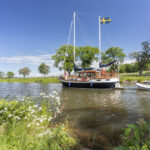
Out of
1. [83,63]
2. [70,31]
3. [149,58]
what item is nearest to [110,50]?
[149,58]

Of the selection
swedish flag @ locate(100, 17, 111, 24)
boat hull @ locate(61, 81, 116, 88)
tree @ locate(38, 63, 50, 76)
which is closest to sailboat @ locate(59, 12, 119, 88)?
boat hull @ locate(61, 81, 116, 88)

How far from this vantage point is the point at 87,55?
130ft

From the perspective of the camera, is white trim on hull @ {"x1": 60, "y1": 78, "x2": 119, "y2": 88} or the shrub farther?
white trim on hull @ {"x1": 60, "y1": 78, "x2": 119, "y2": 88}

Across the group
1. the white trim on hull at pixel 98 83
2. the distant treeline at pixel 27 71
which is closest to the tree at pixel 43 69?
the distant treeline at pixel 27 71

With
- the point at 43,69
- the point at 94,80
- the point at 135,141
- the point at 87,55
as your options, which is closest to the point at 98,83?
the point at 94,80

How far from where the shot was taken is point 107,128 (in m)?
4.85

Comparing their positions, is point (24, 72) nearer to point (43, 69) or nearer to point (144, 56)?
point (43, 69)

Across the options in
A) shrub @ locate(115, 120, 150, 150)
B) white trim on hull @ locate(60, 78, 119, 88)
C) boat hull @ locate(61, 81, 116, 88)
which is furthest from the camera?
boat hull @ locate(61, 81, 116, 88)

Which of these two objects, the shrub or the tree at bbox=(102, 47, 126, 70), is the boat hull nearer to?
the shrub

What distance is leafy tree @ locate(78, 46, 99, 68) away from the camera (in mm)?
40406

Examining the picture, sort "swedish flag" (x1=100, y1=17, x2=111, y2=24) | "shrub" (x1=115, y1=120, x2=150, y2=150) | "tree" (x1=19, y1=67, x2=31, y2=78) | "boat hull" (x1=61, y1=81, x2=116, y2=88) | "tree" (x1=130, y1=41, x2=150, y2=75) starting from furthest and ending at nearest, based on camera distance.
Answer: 1. "tree" (x1=19, y1=67, x2=31, y2=78)
2. "tree" (x1=130, y1=41, x2=150, y2=75)
3. "swedish flag" (x1=100, y1=17, x2=111, y2=24)
4. "boat hull" (x1=61, y1=81, x2=116, y2=88)
5. "shrub" (x1=115, y1=120, x2=150, y2=150)

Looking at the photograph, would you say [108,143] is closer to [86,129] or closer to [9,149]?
[86,129]

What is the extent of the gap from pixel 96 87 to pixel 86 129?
1599 centimetres

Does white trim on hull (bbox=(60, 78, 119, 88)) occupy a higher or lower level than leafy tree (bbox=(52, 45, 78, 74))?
lower
